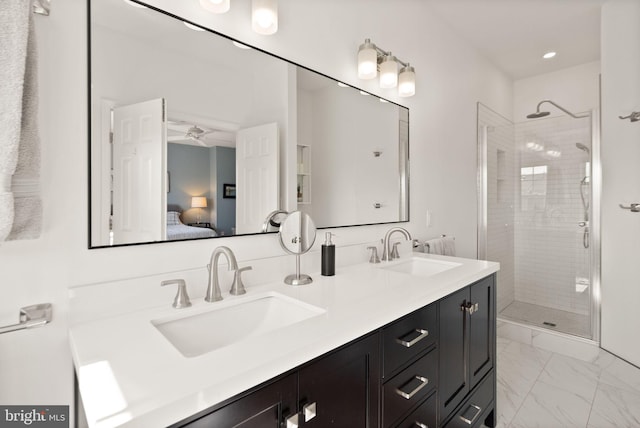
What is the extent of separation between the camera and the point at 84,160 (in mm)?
932

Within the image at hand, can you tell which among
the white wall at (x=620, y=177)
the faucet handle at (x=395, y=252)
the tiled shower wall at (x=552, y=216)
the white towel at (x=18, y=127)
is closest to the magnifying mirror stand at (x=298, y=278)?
the faucet handle at (x=395, y=252)

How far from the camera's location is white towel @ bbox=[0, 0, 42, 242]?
2.28 feet

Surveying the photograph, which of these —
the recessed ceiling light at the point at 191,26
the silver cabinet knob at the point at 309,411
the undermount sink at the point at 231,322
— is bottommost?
the silver cabinet knob at the point at 309,411

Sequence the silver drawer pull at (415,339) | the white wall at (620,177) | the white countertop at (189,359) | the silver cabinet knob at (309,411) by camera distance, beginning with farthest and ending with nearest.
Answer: the white wall at (620,177)
the silver drawer pull at (415,339)
the silver cabinet knob at (309,411)
the white countertop at (189,359)

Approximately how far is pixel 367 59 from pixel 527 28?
1868 mm

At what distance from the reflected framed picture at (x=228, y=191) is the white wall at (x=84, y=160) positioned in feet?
0.56

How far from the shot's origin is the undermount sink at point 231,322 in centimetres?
94

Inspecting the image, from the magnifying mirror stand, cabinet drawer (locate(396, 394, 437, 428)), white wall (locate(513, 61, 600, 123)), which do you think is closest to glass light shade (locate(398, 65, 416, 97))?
the magnifying mirror stand

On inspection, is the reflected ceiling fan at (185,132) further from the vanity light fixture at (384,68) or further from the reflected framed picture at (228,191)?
the vanity light fixture at (384,68)

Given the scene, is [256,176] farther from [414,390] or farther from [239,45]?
[414,390]

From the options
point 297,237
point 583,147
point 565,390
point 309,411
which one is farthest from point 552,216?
point 309,411

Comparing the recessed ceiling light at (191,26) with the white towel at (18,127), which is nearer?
the white towel at (18,127)

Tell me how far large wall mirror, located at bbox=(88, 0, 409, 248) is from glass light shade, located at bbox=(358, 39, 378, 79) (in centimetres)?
13

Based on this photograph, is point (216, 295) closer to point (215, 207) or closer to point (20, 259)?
point (215, 207)
